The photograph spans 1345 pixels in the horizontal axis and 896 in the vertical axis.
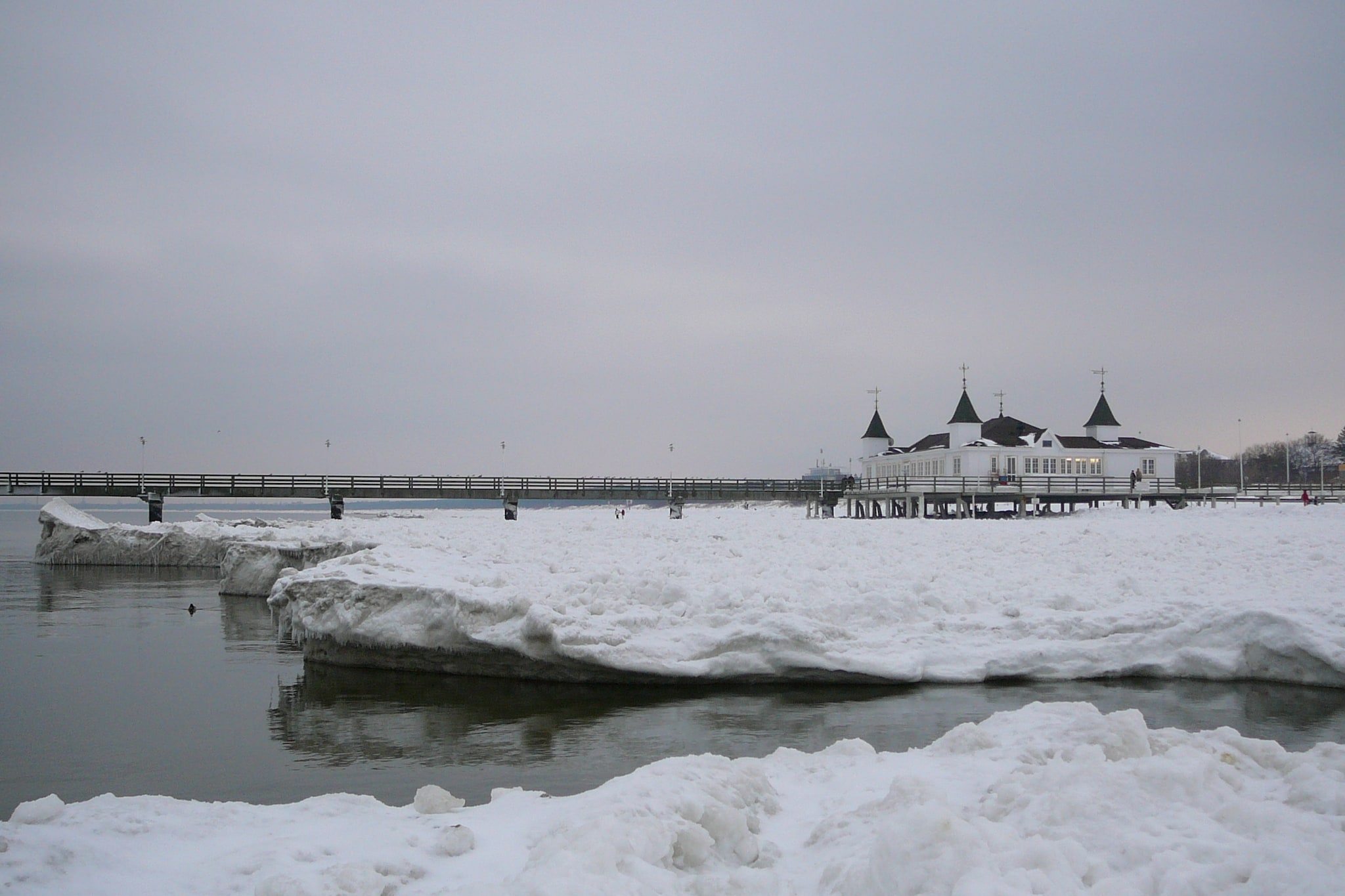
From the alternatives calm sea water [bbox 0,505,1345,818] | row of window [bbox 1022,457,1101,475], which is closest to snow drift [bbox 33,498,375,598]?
calm sea water [bbox 0,505,1345,818]

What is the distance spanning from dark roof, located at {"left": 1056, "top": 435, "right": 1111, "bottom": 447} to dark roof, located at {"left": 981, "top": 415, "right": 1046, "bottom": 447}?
4.46 feet

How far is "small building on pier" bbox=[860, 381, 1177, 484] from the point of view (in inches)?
2064

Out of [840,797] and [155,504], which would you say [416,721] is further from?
[155,504]

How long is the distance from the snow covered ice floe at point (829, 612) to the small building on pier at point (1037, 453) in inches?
1252

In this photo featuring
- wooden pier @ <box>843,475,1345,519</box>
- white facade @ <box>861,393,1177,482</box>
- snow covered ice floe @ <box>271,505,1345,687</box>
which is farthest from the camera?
white facade @ <box>861,393,1177,482</box>

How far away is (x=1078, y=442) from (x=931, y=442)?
358 inches

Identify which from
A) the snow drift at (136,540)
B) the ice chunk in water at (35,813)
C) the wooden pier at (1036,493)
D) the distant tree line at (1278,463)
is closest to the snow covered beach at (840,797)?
the ice chunk in water at (35,813)

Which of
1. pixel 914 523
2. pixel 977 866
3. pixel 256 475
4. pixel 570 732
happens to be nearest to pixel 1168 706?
pixel 570 732

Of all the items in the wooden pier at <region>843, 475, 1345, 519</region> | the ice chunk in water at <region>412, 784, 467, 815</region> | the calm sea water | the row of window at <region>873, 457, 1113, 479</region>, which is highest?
the row of window at <region>873, 457, 1113, 479</region>

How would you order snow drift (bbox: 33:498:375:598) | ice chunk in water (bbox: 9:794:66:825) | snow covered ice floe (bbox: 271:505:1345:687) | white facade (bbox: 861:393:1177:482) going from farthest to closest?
1. white facade (bbox: 861:393:1177:482)
2. snow drift (bbox: 33:498:375:598)
3. snow covered ice floe (bbox: 271:505:1345:687)
4. ice chunk in water (bbox: 9:794:66:825)

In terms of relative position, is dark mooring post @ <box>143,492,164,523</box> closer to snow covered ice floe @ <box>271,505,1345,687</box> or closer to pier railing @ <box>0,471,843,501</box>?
pier railing @ <box>0,471,843,501</box>

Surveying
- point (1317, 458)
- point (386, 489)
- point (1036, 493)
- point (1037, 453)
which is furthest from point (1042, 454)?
point (1317, 458)

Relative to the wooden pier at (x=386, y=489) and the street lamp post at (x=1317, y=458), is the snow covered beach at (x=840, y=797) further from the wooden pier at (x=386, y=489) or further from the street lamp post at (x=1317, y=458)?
the street lamp post at (x=1317, y=458)

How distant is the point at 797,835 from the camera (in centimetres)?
636
